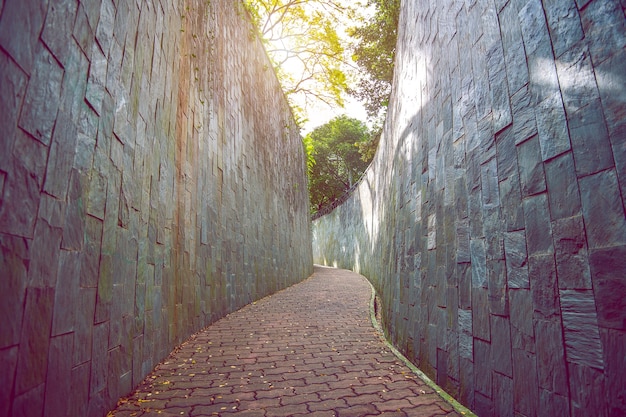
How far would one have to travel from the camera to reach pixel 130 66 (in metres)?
2.91

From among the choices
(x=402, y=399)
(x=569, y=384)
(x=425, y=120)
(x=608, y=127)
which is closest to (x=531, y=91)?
(x=608, y=127)

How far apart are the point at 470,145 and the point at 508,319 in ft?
4.13

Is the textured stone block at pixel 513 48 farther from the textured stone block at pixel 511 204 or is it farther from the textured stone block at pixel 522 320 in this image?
the textured stone block at pixel 522 320

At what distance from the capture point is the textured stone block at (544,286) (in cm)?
194

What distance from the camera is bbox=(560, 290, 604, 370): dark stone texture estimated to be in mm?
1679

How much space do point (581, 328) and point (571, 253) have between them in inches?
13.4

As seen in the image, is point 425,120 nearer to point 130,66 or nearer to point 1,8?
point 130,66

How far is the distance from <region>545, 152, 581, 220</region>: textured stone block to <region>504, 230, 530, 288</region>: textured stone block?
11.8 inches

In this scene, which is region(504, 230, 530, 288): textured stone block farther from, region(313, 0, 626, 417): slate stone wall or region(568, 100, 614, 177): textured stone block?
region(568, 100, 614, 177): textured stone block

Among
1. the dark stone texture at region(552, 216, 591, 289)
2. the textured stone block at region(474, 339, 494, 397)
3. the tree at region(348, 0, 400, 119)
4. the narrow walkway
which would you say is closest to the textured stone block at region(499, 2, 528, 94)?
the dark stone texture at region(552, 216, 591, 289)

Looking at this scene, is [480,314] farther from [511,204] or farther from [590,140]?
[590,140]

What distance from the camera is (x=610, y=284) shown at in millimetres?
1623

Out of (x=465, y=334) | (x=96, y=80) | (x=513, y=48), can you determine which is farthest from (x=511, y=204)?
(x=96, y=80)

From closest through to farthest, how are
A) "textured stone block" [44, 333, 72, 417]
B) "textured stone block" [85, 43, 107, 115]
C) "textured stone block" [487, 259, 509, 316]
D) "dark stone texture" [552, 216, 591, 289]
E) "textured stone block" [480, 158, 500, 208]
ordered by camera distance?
"dark stone texture" [552, 216, 591, 289]
"textured stone block" [44, 333, 72, 417]
"textured stone block" [85, 43, 107, 115]
"textured stone block" [487, 259, 509, 316]
"textured stone block" [480, 158, 500, 208]
